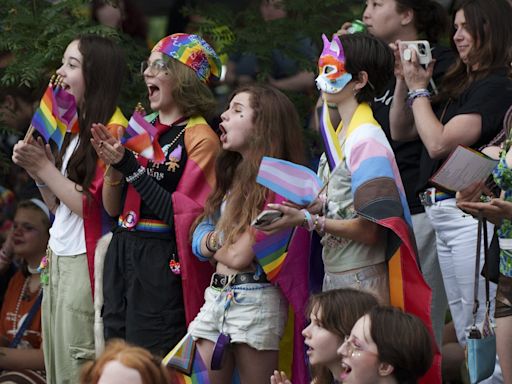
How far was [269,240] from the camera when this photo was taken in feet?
19.1

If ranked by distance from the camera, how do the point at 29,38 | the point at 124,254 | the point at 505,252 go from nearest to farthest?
1. the point at 505,252
2. the point at 124,254
3. the point at 29,38

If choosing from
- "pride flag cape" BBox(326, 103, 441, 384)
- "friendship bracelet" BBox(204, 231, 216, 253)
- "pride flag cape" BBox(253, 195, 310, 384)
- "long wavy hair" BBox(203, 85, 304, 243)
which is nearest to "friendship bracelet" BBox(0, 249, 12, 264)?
"long wavy hair" BBox(203, 85, 304, 243)

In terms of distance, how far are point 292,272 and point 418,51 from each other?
4.03ft

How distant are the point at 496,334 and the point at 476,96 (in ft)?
3.89

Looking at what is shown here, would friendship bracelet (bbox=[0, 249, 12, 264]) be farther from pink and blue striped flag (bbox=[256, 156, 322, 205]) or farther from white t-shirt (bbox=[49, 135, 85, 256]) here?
pink and blue striped flag (bbox=[256, 156, 322, 205])

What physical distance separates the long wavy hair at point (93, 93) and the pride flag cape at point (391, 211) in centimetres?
163

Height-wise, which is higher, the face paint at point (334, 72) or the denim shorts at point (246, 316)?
the face paint at point (334, 72)

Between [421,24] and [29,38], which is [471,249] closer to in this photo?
[421,24]

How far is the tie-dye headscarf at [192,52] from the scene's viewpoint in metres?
6.59

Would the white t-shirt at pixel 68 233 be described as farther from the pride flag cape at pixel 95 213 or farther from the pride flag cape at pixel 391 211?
the pride flag cape at pixel 391 211

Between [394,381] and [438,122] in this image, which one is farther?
[438,122]

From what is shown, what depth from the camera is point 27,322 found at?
25.6 ft

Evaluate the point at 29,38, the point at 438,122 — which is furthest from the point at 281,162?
the point at 29,38

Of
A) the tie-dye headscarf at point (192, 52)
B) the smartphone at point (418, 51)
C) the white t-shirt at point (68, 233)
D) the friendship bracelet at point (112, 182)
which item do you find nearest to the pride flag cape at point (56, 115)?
the white t-shirt at point (68, 233)
